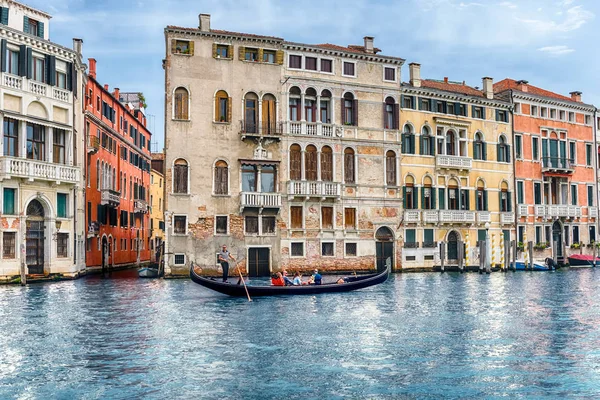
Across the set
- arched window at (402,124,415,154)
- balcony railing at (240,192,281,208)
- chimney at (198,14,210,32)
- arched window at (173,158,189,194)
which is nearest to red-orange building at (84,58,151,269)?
arched window at (173,158,189,194)

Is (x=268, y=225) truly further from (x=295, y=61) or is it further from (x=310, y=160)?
(x=295, y=61)

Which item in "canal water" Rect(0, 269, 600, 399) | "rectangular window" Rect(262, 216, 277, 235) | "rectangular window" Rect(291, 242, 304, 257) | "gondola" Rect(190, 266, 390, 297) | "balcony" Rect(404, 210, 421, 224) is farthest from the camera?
"balcony" Rect(404, 210, 421, 224)

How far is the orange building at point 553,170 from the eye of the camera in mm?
39656

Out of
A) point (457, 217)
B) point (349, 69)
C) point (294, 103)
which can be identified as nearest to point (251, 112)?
point (294, 103)

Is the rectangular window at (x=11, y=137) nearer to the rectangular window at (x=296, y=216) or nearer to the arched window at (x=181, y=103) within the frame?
the arched window at (x=181, y=103)

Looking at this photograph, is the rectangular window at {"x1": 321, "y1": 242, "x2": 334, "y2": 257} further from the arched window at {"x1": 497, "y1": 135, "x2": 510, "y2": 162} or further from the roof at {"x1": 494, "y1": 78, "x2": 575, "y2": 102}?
the roof at {"x1": 494, "y1": 78, "x2": 575, "y2": 102}

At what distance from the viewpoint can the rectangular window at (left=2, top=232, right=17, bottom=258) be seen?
2578 cm

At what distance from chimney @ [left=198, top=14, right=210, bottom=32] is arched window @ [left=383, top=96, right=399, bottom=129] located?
9.67 m

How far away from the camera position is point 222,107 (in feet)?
102

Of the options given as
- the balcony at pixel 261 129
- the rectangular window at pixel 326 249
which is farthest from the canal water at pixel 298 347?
the balcony at pixel 261 129

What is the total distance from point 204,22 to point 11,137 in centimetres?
992

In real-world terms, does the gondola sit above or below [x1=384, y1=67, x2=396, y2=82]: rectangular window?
below

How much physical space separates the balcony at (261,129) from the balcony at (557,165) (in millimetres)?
18069

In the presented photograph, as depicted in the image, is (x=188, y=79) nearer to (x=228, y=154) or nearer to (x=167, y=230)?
(x=228, y=154)
